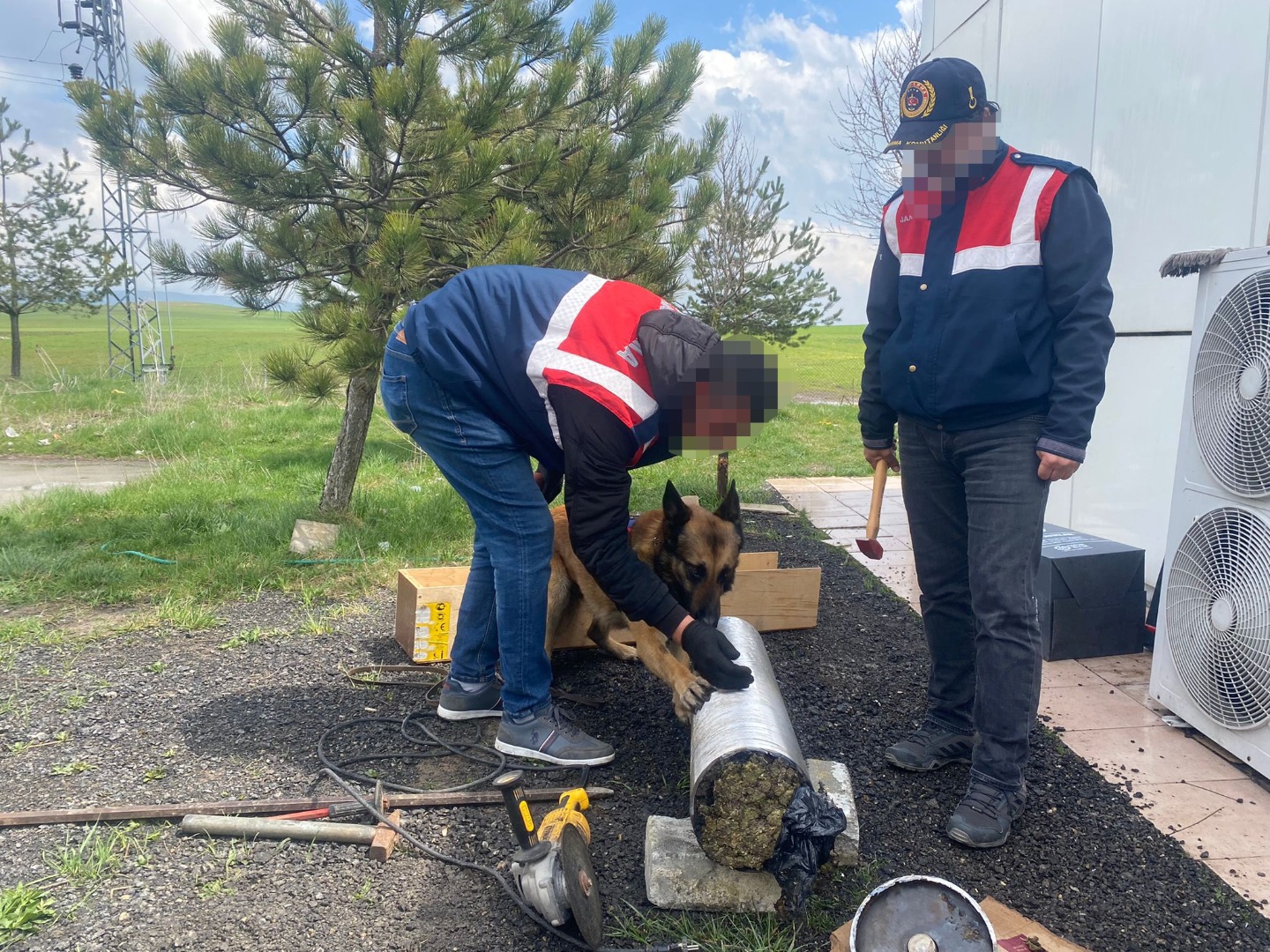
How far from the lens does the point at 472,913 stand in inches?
90.0

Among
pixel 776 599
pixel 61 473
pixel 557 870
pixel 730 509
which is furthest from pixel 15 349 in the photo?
pixel 557 870

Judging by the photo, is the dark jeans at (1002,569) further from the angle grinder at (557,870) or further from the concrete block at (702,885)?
the angle grinder at (557,870)

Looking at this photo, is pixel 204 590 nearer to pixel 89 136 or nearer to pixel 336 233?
pixel 336 233

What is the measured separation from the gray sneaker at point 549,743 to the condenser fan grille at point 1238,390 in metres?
2.62

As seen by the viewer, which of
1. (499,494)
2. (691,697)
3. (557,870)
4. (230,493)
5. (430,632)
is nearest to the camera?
(557,870)

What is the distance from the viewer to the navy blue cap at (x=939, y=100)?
8.33 feet

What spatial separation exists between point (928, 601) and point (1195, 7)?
369cm

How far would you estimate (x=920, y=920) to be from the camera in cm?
195

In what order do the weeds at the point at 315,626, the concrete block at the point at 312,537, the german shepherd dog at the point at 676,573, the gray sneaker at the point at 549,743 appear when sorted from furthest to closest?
the concrete block at the point at 312,537 → the weeds at the point at 315,626 → the gray sneaker at the point at 549,743 → the german shepherd dog at the point at 676,573

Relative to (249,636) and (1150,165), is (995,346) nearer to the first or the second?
(1150,165)

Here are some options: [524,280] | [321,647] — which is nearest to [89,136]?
[321,647]

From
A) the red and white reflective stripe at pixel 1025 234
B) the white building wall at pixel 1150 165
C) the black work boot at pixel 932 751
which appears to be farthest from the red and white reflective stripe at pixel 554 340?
the white building wall at pixel 1150 165

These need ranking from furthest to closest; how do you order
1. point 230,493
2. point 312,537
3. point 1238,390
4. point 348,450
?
→ point 230,493, point 348,450, point 312,537, point 1238,390

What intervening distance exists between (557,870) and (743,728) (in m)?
0.66
